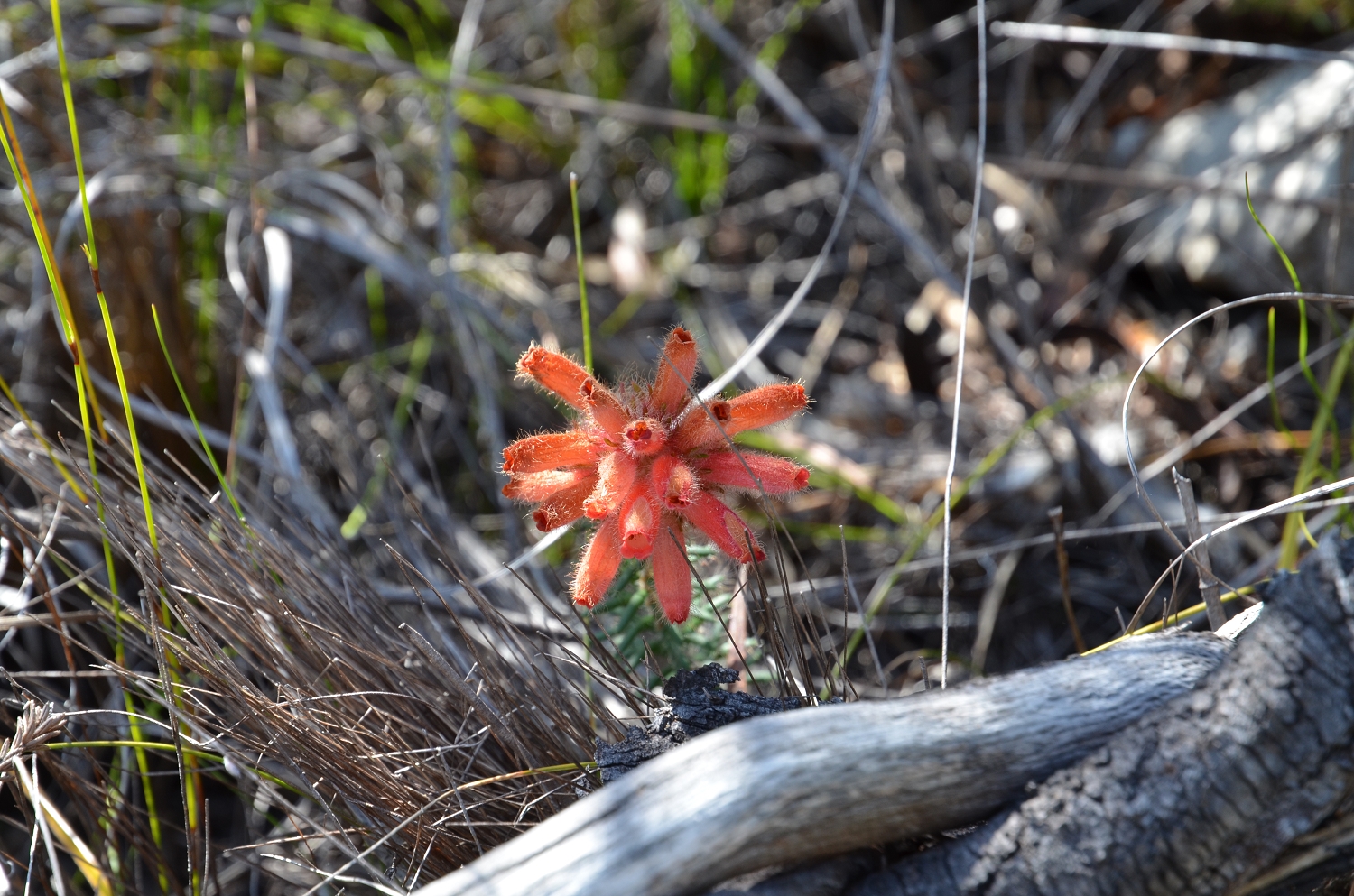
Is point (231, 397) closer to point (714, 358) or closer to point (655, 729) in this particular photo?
point (714, 358)

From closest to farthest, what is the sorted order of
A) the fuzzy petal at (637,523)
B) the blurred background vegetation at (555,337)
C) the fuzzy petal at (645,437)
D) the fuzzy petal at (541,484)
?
the fuzzy petal at (637,523) < the fuzzy petal at (645,437) < the fuzzy petal at (541,484) < the blurred background vegetation at (555,337)

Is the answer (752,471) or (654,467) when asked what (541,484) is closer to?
(654,467)

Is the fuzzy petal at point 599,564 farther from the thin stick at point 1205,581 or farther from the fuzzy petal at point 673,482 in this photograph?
the thin stick at point 1205,581

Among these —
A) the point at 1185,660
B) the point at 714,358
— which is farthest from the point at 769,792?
the point at 714,358

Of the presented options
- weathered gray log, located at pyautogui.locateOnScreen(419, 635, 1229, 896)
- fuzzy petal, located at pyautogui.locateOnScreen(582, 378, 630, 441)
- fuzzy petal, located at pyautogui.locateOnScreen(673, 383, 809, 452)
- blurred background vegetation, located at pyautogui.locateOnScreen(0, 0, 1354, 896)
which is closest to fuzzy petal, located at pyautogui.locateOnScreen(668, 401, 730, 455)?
fuzzy petal, located at pyautogui.locateOnScreen(673, 383, 809, 452)

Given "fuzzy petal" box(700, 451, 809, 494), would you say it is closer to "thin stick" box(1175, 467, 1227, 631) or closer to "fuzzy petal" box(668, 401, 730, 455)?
"fuzzy petal" box(668, 401, 730, 455)

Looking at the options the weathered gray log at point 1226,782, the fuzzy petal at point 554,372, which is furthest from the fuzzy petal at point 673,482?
the weathered gray log at point 1226,782
